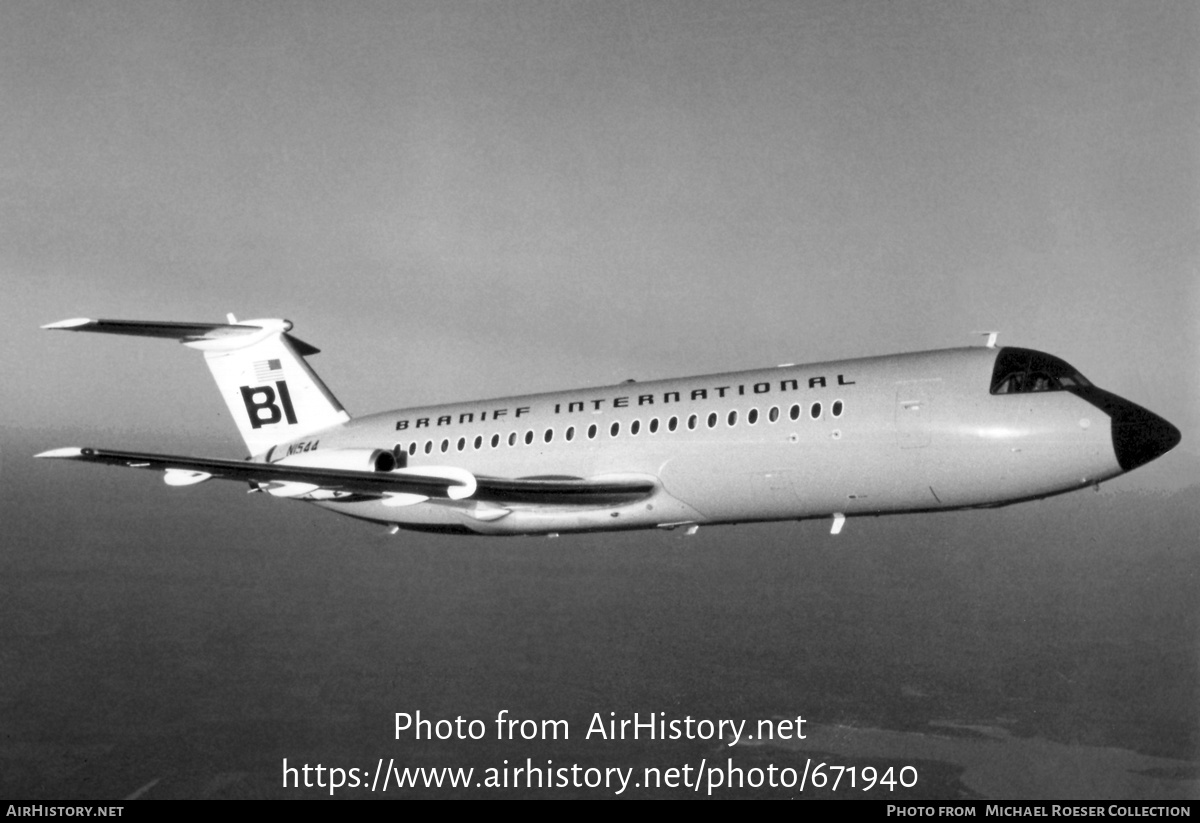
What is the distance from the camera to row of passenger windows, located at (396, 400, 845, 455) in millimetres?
22281

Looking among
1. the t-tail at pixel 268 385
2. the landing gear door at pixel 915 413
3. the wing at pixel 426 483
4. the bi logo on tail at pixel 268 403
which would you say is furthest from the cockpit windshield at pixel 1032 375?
the bi logo on tail at pixel 268 403

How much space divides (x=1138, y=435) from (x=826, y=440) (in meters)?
5.97

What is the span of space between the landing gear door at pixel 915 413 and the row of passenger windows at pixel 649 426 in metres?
1.25

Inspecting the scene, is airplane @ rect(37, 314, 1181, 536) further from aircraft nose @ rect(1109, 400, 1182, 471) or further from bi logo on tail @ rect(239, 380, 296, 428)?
bi logo on tail @ rect(239, 380, 296, 428)

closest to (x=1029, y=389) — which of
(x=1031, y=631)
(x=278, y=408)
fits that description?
(x=278, y=408)

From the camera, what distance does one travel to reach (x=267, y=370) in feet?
104

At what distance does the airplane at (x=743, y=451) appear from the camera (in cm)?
2047

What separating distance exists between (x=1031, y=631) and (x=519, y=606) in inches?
2306

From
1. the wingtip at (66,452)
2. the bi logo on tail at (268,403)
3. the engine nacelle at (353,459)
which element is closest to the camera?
the wingtip at (66,452)

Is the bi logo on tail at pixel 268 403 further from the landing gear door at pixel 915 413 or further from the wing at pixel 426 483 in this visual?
the landing gear door at pixel 915 413

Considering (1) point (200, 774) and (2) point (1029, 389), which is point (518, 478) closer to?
(2) point (1029, 389)

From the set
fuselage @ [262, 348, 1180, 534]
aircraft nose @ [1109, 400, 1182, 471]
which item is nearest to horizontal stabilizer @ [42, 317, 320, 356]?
fuselage @ [262, 348, 1180, 534]

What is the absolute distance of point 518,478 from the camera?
84.8ft

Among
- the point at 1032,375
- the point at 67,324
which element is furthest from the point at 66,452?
the point at 1032,375
